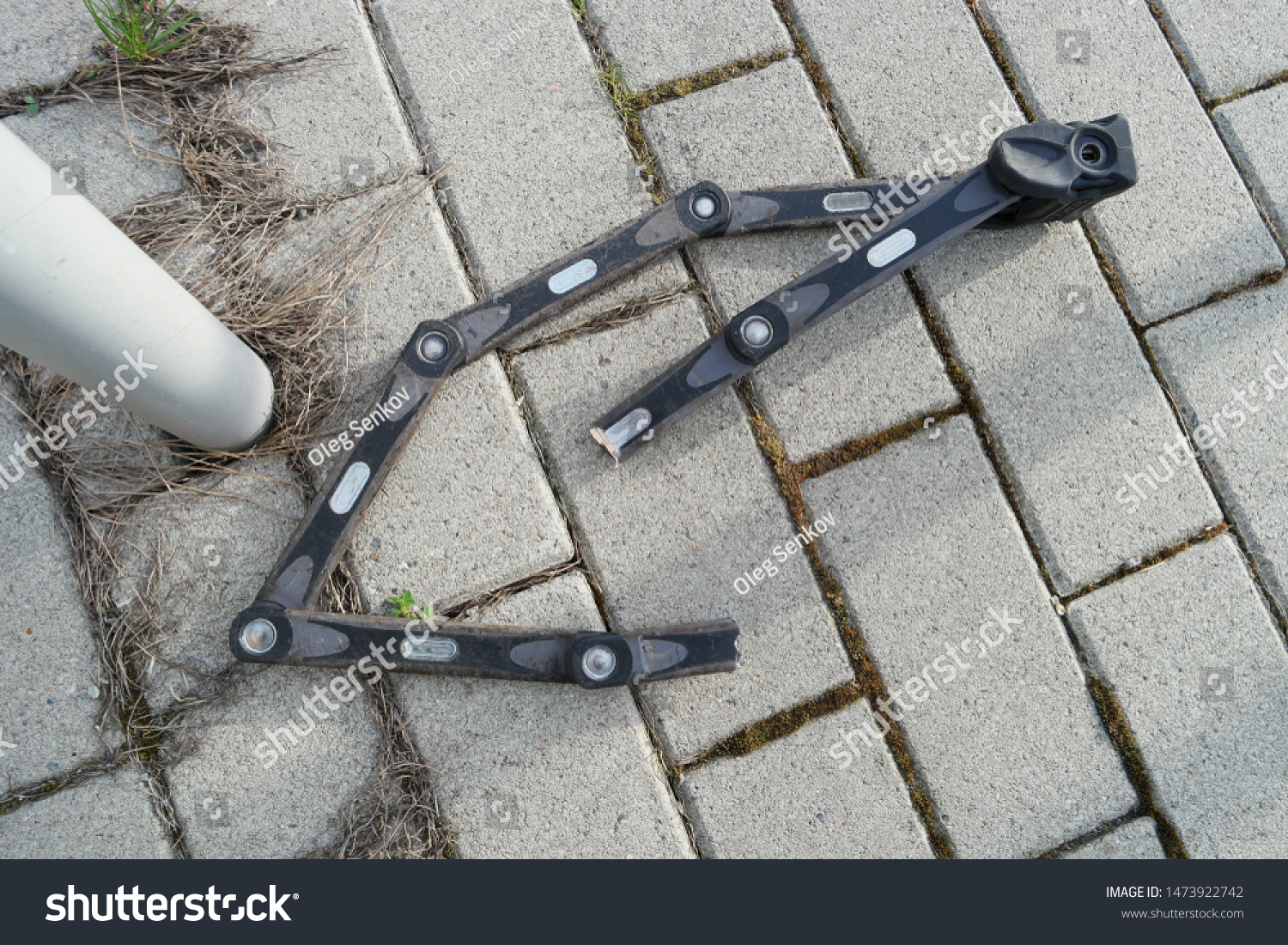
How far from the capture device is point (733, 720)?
2.24 m

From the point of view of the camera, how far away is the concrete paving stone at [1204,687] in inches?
90.4

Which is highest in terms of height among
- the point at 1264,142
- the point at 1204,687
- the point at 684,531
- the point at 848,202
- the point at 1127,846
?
the point at 848,202

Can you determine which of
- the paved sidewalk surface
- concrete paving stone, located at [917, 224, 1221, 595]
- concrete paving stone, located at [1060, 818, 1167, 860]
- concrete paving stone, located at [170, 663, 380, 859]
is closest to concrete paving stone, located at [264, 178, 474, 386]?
the paved sidewalk surface

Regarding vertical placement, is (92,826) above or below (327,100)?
below

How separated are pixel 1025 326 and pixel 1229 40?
116cm

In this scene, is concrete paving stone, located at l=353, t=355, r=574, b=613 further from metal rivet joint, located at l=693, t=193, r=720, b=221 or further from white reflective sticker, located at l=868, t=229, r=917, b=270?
white reflective sticker, located at l=868, t=229, r=917, b=270

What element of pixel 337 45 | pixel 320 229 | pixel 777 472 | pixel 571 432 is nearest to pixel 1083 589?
pixel 777 472

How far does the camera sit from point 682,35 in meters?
2.56

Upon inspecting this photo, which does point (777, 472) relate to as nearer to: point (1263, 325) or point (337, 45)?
point (1263, 325)

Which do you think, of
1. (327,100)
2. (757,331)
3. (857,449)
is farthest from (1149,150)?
(327,100)

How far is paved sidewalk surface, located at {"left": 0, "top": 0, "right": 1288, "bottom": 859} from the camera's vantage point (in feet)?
7.25

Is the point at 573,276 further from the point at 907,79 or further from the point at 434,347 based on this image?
the point at 907,79

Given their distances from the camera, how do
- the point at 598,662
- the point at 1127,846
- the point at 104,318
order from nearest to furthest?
1. the point at 104,318
2. the point at 598,662
3. the point at 1127,846

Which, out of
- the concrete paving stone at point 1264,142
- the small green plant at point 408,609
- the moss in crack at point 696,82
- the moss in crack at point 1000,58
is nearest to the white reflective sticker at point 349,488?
the small green plant at point 408,609
